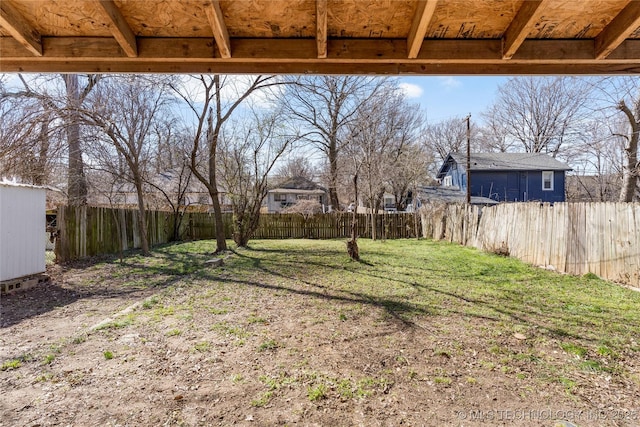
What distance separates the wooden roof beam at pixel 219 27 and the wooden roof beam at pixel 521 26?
1.84m

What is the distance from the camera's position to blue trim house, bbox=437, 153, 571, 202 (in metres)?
22.1

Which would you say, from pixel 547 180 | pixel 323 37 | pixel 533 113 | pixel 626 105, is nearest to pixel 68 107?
pixel 323 37

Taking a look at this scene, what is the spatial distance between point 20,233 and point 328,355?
569cm

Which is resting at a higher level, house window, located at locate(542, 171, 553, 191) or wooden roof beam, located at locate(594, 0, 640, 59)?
house window, located at locate(542, 171, 553, 191)

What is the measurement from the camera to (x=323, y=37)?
89.0 inches

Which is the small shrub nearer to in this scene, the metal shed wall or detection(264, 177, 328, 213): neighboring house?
the metal shed wall

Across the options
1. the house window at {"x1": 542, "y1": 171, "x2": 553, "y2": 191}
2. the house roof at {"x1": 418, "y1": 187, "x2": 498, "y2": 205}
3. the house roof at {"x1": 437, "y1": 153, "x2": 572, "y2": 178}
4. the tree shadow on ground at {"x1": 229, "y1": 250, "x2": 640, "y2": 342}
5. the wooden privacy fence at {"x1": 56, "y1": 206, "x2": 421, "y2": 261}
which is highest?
the house roof at {"x1": 437, "y1": 153, "x2": 572, "y2": 178}

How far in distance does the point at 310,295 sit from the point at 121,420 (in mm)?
3441

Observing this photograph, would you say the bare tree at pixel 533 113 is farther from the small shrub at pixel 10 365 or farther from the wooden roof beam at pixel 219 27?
the small shrub at pixel 10 365

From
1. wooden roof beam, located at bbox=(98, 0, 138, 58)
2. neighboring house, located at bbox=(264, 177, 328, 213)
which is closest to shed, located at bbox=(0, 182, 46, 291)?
wooden roof beam, located at bbox=(98, 0, 138, 58)

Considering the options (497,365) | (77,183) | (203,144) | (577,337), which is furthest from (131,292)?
(203,144)

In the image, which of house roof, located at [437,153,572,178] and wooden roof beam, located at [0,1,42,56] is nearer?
wooden roof beam, located at [0,1,42,56]

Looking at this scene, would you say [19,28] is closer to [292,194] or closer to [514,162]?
[514,162]

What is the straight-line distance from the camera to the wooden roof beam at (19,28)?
2059 millimetres
